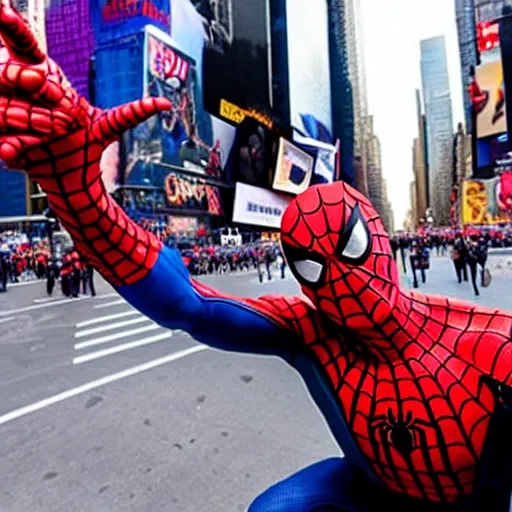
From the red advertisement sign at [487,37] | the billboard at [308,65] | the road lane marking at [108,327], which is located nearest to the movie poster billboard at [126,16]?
the billboard at [308,65]

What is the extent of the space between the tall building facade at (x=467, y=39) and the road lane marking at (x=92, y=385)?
115 feet

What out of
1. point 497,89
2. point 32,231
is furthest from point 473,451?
point 497,89

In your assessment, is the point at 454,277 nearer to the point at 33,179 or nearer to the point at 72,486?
the point at 72,486

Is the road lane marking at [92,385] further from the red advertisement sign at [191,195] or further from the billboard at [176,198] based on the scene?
the red advertisement sign at [191,195]

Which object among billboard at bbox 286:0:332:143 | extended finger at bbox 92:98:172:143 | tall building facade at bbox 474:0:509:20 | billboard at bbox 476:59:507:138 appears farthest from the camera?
tall building facade at bbox 474:0:509:20

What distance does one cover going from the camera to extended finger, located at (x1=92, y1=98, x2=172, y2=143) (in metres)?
0.70

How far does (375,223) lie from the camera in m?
0.93

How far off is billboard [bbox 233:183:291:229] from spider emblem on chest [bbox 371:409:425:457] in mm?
12156

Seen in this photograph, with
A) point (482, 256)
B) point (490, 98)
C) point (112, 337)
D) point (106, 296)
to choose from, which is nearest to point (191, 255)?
point (106, 296)

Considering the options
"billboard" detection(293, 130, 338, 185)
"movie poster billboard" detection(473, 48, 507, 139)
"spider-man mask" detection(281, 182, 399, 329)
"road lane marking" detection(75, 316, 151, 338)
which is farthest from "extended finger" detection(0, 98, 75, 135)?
"movie poster billboard" detection(473, 48, 507, 139)

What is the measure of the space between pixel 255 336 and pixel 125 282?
1.18 feet

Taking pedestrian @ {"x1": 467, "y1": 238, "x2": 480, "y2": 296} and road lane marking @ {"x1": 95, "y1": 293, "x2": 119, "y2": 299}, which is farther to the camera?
road lane marking @ {"x1": 95, "y1": 293, "x2": 119, "y2": 299}

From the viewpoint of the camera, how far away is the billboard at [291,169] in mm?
15039

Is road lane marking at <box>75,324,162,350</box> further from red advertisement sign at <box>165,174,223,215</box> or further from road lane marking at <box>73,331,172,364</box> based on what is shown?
red advertisement sign at <box>165,174,223,215</box>
